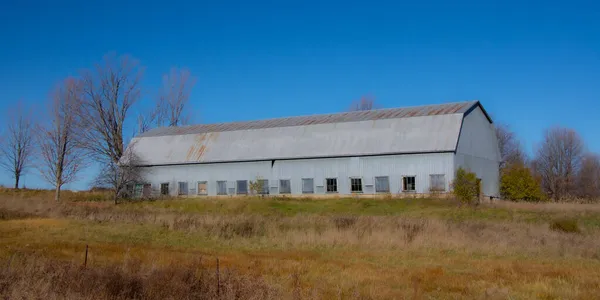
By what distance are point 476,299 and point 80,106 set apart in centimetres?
5365

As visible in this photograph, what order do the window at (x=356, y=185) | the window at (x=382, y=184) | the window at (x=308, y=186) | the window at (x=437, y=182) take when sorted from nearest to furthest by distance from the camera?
the window at (x=437, y=182)
the window at (x=382, y=184)
the window at (x=356, y=185)
the window at (x=308, y=186)

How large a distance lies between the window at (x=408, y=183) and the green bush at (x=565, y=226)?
62.4 ft

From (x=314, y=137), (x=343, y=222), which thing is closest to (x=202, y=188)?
(x=314, y=137)

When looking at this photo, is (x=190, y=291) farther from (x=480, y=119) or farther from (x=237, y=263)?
(x=480, y=119)

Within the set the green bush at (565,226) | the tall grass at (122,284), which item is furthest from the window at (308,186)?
the tall grass at (122,284)

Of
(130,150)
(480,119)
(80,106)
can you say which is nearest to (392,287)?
(480,119)

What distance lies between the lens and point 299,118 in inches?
2066

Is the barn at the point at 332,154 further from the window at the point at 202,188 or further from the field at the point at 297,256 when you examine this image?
the field at the point at 297,256

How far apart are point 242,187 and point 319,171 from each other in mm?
7438

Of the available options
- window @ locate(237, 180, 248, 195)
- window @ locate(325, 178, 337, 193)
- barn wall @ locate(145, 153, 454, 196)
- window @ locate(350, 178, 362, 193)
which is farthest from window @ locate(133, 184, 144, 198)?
window @ locate(350, 178, 362, 193)

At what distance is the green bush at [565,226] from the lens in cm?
2231

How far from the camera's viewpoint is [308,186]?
1827 inches

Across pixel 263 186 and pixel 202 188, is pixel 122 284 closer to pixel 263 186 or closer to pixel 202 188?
pixel 263 186

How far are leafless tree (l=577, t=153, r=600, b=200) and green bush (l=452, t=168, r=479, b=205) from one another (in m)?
35.8
